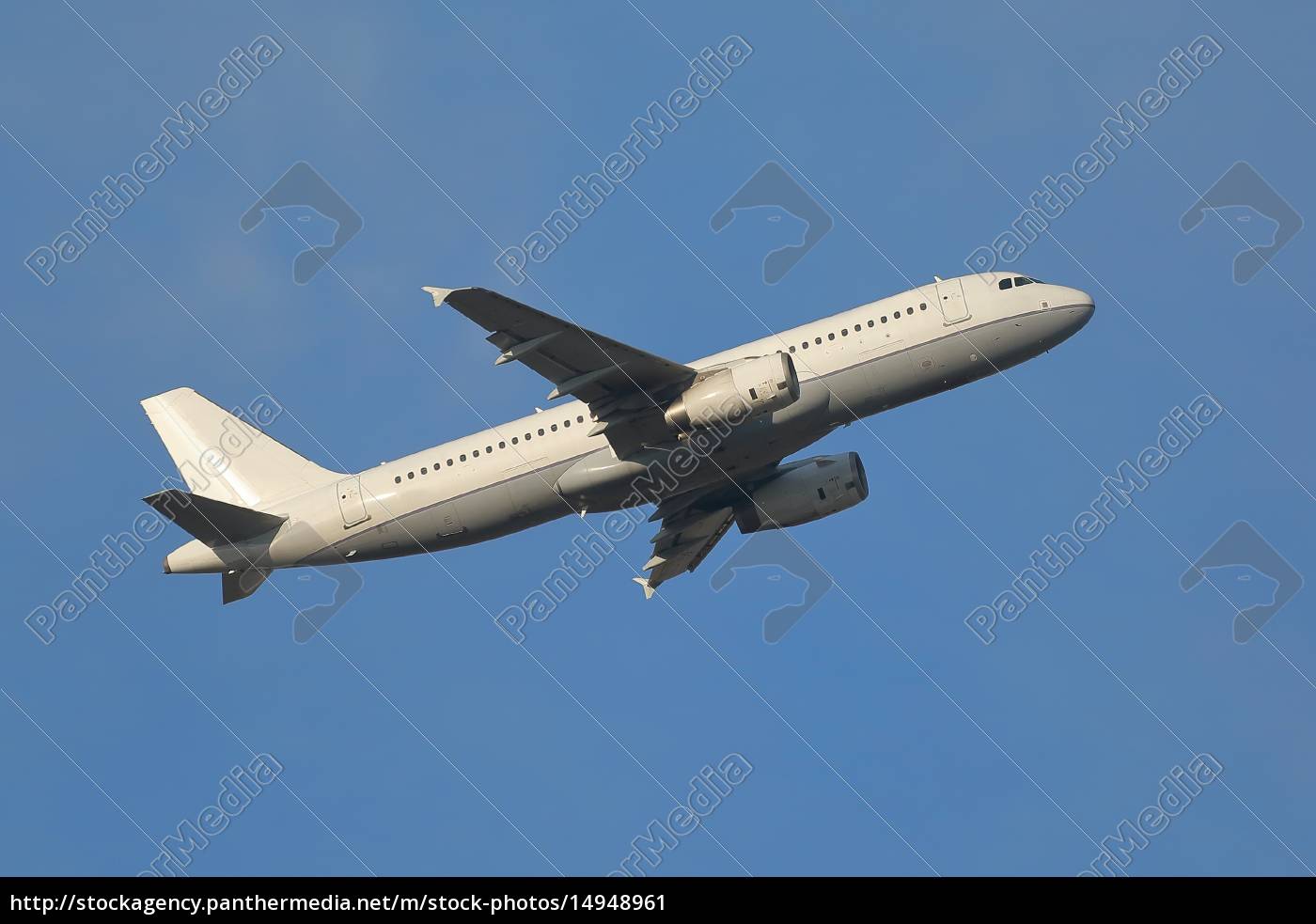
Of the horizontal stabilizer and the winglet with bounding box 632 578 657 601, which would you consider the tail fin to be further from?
the winglet with bounding box 632 578 657 601

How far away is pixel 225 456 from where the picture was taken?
188ft

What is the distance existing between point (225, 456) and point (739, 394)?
871 inches

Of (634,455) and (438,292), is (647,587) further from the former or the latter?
(438,292)

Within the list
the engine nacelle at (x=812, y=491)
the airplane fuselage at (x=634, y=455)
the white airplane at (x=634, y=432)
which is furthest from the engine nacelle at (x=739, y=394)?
the engine nacelle at (x=812, y=491)

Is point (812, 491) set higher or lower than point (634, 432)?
higher

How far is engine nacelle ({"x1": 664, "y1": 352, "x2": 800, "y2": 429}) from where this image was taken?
46875 mm

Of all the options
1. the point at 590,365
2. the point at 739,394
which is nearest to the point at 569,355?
the point at 590,365

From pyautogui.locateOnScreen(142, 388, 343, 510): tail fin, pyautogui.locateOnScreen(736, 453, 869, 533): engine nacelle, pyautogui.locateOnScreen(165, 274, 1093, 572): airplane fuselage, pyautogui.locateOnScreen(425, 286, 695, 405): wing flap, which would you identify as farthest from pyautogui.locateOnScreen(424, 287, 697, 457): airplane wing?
pyautogui.locateOnScreen(142, 388, 343, 510): tail fin

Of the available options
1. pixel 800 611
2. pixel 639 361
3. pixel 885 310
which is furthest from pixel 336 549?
pixel 885 310

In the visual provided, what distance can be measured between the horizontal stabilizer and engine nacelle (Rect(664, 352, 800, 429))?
50.9 feet

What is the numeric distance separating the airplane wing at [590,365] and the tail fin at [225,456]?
1163 cm

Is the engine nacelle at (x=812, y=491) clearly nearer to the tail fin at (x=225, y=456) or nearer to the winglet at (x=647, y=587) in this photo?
the winglet at (x=647, y=587)
